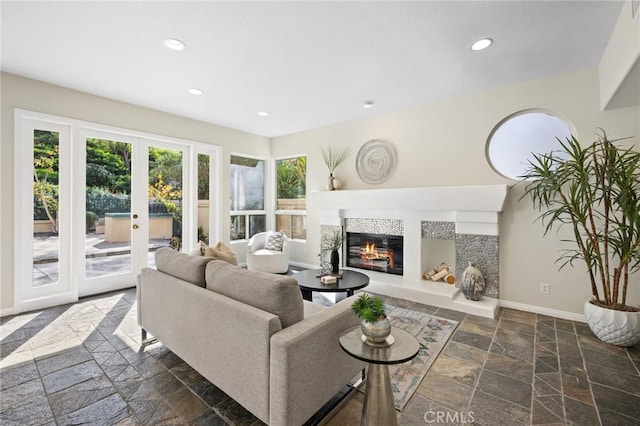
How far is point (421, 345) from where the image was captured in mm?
2457

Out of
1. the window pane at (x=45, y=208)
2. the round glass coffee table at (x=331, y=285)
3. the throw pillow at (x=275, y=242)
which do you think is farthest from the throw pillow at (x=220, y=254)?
the window pane at (x=45, y=208)

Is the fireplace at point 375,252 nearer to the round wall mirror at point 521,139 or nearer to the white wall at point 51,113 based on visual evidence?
the round wall mirror at point 521,139

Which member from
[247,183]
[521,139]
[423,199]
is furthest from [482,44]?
[247,183]

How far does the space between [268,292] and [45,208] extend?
3503mm

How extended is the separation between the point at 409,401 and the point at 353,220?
120 inches

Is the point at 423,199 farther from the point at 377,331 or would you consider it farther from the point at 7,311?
the point at 7,311

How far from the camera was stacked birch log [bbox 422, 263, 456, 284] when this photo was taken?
12.2 ft

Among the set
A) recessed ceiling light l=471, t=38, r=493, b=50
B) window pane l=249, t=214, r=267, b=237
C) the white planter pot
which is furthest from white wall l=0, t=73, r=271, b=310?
the white planter pot

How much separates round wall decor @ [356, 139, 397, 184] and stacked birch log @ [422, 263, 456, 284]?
1493 mm

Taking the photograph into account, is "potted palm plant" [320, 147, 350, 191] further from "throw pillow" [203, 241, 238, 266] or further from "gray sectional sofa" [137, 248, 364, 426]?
"gray sectional sofa" [137, 248, 364, 426]

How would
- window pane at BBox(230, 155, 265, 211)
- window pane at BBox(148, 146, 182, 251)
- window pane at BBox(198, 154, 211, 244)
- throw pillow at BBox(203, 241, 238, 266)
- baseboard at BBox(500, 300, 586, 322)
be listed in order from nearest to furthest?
throw pillow at BBox(203, 241, 238, 266) < baseboard at BBox(500, 300, 586, 322) < window pane at BBox(148, 146, 182, 251) < window pane at BBox(198, 154, 211, 244) < window pane at BBox(230, 155, 265, 211)

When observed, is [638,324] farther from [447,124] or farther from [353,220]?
[353,220]

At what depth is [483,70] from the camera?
9.75ft

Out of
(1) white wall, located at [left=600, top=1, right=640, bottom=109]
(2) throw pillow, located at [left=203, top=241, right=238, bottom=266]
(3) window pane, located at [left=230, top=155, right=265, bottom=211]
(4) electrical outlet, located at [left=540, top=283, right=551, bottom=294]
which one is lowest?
(4) electrical outlet, located at [left=540, top=283, right=551, bottom=294]
